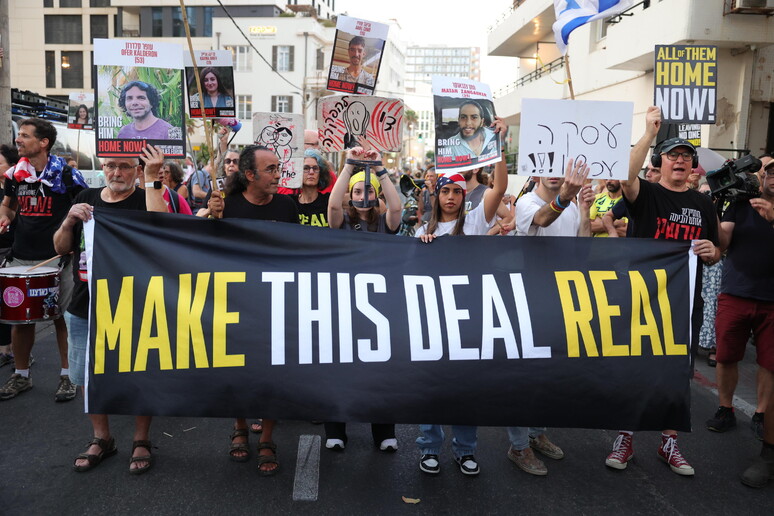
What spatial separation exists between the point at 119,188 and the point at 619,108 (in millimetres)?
3157

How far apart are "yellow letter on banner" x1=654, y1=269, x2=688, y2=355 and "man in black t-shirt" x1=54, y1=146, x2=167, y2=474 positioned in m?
3.04

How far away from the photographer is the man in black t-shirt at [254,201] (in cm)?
439

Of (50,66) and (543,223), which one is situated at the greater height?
(50,66)

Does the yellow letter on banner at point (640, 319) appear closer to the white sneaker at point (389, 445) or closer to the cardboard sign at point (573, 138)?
the cardboard sign at point (573, 138)

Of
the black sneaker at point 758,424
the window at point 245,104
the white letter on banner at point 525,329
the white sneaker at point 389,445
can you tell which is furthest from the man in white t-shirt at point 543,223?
the window at point 245,104

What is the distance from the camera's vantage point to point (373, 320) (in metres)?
3.82

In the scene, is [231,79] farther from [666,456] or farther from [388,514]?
[666,456]

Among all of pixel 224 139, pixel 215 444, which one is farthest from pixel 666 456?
pixel 224 139

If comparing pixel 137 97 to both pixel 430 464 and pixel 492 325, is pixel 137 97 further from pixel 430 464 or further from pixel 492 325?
pixel 430 464

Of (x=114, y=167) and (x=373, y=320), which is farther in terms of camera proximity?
(x=114, y=167)

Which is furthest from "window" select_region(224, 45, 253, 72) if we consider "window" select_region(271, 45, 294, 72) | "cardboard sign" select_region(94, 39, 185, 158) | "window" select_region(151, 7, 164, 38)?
"cardboard sign" select_region(94, 39, 185, 158)

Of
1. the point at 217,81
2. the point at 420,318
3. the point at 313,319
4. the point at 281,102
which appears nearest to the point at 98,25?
the point at 281,102

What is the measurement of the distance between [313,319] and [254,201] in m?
1.16

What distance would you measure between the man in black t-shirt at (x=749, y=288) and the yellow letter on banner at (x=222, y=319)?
338 centimetres
